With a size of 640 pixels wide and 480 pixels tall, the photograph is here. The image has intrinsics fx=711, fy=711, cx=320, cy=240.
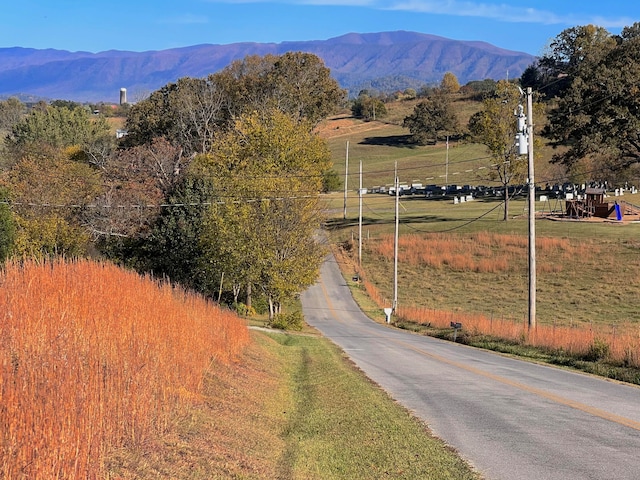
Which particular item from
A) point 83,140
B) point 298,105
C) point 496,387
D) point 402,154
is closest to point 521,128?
point 496,387

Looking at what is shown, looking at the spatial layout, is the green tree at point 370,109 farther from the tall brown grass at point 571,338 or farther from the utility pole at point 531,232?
the utility pole at point 531,232

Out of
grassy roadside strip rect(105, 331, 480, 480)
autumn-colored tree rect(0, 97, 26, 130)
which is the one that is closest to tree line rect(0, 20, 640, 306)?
grassy roadside strip rect(105, 331, 480, 480)

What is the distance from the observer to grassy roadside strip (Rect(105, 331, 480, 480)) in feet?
23.8

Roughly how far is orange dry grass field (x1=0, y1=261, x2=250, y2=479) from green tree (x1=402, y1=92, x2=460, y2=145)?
426ft

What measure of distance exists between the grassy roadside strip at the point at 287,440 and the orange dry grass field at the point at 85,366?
36cm

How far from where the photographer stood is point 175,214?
40.6 metres

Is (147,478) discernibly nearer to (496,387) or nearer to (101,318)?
(101,318)

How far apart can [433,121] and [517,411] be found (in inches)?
5171

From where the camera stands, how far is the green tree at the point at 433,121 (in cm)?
13738

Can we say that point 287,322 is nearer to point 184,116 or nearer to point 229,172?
point 229,172

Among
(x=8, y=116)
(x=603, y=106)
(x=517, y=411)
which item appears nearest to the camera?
(x=517, y=411)

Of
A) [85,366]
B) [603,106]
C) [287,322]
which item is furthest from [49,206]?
[603,106]

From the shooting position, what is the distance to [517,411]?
1205cm

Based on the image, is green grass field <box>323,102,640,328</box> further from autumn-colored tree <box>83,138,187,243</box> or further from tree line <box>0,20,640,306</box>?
autumn-colored tree <box>83,138,187,243</box>
